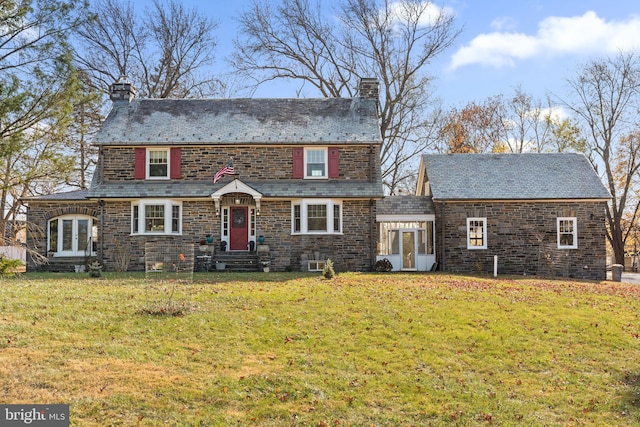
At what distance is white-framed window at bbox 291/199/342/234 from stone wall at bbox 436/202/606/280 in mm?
4505

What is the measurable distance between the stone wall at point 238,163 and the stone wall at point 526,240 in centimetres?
403

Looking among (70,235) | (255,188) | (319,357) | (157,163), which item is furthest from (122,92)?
(319,357)

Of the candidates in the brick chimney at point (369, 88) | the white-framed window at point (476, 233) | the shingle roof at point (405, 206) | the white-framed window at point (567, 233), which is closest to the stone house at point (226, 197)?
the shingle roof at point (405, 206)

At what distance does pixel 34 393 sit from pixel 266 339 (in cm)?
414

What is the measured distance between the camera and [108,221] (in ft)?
76.0

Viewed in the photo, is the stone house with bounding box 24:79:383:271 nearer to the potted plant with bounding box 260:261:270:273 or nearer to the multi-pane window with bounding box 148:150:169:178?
the multi-pane window with bounding box 148:150:169:178

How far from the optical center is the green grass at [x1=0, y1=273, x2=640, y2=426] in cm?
798

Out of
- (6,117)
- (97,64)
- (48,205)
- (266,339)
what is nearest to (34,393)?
(266,339)

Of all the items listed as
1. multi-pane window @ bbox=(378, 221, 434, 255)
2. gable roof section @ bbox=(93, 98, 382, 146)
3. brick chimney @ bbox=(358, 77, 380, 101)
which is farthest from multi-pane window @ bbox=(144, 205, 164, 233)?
brick chimney @ bbox=(358, 77, 380, 101)

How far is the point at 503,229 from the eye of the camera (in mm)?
23938

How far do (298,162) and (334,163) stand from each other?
1513 mm

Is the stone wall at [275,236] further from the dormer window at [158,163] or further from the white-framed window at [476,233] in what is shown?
the white-framed window at [476,233]

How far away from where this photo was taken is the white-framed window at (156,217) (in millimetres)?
22875

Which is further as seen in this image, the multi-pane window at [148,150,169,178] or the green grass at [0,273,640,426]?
the multi-pane window at [148,150,169,178]
